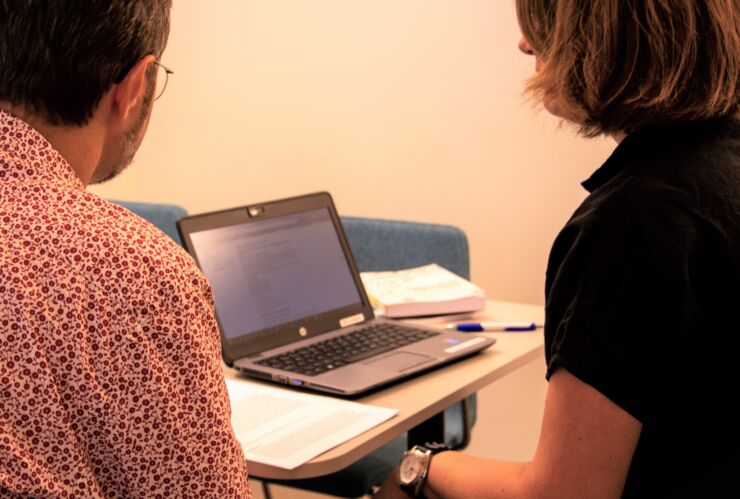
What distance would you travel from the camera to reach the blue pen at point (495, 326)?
1971mm

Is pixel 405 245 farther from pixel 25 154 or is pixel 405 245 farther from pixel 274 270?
pixel 25 154

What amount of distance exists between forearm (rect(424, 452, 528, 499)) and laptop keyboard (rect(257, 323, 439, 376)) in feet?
1.02

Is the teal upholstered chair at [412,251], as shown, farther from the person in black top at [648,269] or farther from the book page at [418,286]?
the person in black top at [648,269]

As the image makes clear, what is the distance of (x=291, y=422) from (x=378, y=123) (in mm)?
1716

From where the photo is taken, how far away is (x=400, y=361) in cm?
173

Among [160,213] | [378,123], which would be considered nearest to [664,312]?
[160,213]

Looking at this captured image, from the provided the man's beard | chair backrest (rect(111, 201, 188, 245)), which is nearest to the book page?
chair backrest (rect(111, 201, 188, 245))

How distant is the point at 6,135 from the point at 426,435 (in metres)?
1.18

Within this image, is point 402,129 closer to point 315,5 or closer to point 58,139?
point 315,5

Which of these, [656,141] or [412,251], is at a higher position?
[656,141]

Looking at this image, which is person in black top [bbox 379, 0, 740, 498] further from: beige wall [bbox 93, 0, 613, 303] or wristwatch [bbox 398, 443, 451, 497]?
beige wall [bbox 93, 0, 613, 303]

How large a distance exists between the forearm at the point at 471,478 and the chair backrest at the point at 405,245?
1.02m

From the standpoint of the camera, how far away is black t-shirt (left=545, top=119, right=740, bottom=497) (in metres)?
1.12

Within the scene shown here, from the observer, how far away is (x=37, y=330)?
84cm
